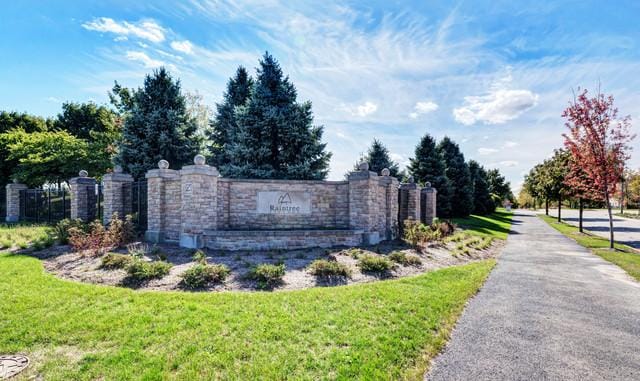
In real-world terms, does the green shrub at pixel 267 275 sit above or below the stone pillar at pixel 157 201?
below

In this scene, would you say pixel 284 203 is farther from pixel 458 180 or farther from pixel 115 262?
pixel 458 180

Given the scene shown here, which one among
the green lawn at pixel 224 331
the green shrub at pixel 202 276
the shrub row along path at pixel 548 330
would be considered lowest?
the shrub row along path at pixel 548 330

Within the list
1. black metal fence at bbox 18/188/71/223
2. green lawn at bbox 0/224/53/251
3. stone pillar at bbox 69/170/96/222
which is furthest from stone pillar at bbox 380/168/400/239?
black metal fence at bbox 18/188/71/223

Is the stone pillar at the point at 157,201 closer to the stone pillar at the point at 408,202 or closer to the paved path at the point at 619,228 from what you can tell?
the stone pillar at the point at 408,202

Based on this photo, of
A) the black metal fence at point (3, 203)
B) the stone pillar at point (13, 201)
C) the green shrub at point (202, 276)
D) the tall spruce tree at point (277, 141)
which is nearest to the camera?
the green shrub at point (202, 276)

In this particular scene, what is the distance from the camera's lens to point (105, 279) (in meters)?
6.30

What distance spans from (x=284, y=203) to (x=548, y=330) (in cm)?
801

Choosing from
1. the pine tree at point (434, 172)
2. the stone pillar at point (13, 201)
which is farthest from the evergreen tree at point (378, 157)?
the stone pillar at point (13, 201)

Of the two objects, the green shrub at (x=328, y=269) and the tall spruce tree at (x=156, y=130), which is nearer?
the green shrub at (x=328, y=269)

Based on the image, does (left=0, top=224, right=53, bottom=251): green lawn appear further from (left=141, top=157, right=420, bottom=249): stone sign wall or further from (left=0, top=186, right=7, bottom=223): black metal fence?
(left=0, top=186, right=7, bottom=223): black metal fence

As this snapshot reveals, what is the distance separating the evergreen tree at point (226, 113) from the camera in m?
18.9

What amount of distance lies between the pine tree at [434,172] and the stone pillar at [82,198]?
22.2 metres

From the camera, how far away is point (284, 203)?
10789 millimetres

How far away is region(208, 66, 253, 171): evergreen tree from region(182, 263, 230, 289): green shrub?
13.1 metres
